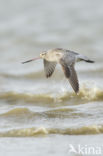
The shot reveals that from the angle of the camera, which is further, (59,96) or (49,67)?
(59,96)

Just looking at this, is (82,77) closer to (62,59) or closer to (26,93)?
(26,93)

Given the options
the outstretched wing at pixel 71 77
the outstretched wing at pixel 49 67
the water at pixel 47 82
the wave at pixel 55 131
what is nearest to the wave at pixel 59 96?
the water at pixel 47 82

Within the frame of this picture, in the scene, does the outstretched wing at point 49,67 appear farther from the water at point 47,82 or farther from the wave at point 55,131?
the wave at point 55,131

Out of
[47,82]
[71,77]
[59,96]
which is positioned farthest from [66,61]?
[47,82]

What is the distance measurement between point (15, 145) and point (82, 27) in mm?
7382

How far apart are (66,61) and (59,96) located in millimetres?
1452

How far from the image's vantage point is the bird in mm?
7008

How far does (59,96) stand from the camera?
28.3ft

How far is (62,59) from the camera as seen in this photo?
7.34 metres

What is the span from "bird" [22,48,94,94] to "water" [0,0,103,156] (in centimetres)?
54

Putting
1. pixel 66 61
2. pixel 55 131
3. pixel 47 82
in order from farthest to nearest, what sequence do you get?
pixel 47 82 < pixel 66 61 < pixel 55 131

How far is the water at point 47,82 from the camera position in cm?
647

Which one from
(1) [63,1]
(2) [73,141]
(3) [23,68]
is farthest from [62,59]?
(1) [63,1]

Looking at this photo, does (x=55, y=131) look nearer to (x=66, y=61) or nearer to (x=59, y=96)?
(x=66, y=61)
